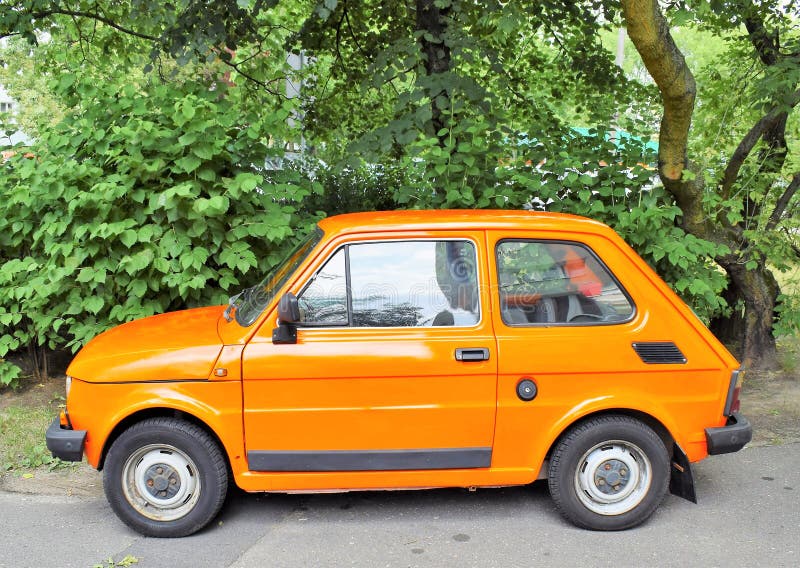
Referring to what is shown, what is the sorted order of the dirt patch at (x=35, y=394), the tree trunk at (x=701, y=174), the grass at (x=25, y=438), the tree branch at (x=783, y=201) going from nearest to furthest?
the grass at (x=25, y=438), the tree trunk at (x=701, y=174), the dirt patch at (x=35, y=394), the tree branch at (x=783, y=201)

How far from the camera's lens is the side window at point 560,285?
4.34 meters

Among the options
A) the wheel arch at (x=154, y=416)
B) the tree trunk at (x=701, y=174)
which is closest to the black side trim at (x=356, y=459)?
the wheel arch at (x=154, y=416)

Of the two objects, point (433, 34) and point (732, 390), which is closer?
point (732, 390)

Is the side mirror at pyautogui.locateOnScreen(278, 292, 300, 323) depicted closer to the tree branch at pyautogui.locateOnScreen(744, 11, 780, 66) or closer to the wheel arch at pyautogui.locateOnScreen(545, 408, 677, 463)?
the wheel arch at pyautogui.locateOnScreen(545, 408, 677, 463)

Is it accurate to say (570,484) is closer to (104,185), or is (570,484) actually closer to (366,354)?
(366,354)

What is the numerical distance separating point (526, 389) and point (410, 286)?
2.85 feet

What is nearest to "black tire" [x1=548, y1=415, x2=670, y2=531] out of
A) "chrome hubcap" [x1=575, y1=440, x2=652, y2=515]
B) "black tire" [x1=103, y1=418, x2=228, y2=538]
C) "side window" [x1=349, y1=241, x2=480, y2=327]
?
"chrome hubcap" [x1=575, y1=440, x2=652, y2=515]

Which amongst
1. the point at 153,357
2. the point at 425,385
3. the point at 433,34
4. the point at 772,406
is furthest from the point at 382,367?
the point at 433,34

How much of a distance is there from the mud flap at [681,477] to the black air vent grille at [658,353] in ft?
1.66

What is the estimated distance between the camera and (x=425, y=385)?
13.8ft

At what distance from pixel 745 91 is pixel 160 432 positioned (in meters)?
6.87

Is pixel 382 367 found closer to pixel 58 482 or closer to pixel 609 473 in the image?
pixel 609 473

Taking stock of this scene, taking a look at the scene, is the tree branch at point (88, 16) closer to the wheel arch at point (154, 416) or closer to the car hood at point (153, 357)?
the car hood at point (153, 357)

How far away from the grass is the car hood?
5.01 feet
